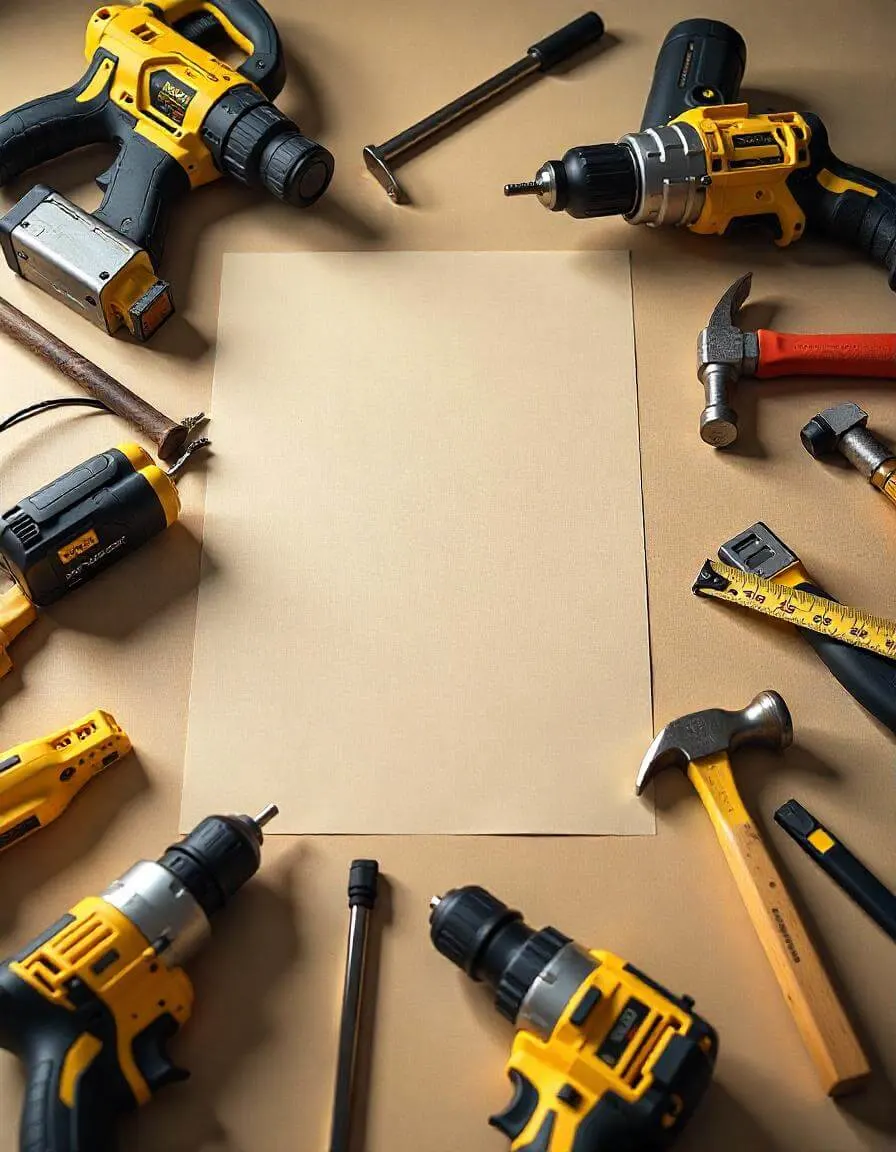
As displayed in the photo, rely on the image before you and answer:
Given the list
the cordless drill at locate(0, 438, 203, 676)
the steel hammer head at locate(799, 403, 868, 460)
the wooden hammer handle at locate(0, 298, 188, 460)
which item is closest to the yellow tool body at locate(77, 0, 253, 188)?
the wooden hammer handle at locate(0, 298, 188, 460)

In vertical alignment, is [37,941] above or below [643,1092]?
above

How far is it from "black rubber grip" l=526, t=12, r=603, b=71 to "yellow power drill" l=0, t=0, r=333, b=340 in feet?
1.64

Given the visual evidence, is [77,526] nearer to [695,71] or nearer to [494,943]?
[494,943]

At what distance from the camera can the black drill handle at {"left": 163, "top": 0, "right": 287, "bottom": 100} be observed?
2.21 meters

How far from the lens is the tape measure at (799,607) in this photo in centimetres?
176

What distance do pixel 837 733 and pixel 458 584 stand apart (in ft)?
1.95

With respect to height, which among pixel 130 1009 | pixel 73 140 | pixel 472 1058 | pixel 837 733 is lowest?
pixel 837 733

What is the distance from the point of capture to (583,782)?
5.69 ft

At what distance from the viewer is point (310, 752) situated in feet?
5.74

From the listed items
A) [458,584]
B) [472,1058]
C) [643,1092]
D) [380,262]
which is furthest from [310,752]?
[380,262]

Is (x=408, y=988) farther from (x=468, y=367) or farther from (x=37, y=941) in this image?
(x=468, y=367)

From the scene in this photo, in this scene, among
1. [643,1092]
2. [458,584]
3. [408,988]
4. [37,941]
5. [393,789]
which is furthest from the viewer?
[458,584]

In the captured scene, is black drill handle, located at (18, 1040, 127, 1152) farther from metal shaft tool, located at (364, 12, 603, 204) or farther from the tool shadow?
metal shaft tool, located at (364, 12, 603, 204)

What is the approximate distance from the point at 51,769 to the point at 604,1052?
806mm
